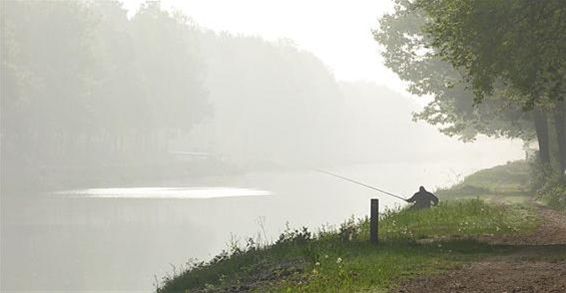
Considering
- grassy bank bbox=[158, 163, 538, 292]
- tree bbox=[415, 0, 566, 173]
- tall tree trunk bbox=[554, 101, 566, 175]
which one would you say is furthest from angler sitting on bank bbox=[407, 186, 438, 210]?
tall tree trunk bbox=[554, 101, 566, 175]

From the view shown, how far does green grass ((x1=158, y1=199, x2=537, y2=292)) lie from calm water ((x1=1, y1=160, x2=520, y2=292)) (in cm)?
764

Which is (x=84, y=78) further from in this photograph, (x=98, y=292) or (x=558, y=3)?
(x=558, y=3)

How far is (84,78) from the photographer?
245ft

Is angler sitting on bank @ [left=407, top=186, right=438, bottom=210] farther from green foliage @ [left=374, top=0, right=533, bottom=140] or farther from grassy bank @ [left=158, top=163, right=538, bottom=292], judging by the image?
green foliage @ [left=374, top=0, right=533, bottom=140]

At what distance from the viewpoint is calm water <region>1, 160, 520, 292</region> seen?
87.8ft

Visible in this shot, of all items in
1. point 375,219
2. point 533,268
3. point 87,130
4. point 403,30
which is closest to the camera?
point 533,268

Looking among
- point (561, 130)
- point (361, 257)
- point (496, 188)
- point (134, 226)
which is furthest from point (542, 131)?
point (361, 257)

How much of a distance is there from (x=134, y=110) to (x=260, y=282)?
7499 cm

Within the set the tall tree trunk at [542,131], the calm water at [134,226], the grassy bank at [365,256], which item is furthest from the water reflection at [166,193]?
the grassy bank at [365,256]

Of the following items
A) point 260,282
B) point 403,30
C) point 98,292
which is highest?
point 403,30

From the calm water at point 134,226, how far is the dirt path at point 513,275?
13.0 meters

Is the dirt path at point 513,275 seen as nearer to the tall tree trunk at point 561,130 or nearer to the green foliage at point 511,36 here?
the green foliage at point 511,36

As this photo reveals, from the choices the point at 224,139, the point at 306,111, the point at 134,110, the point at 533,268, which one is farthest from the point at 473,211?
the point at 306,111

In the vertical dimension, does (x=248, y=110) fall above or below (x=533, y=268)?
above
